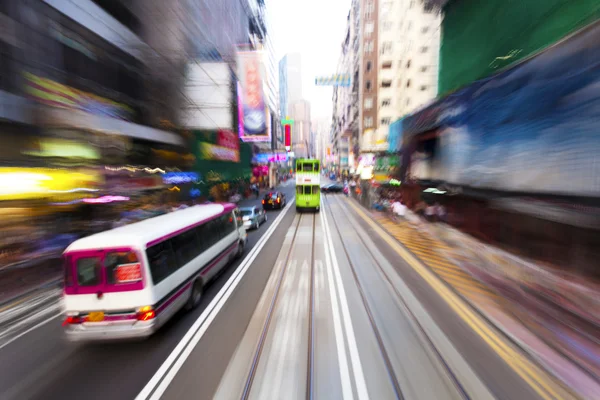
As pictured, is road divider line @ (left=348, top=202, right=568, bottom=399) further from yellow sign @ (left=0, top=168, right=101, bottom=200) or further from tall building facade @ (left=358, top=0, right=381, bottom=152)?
tall building facade @ (left=358, top=0, right=381, bottom=152)

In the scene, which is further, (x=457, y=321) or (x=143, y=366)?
(x=457, y=321)

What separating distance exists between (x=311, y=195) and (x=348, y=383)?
1620 centimetres

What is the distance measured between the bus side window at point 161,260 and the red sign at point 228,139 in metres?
21.3

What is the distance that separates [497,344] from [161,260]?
5995 millimetres

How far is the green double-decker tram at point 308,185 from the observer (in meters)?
19.8

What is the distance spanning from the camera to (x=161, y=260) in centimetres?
495

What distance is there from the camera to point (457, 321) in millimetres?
5258

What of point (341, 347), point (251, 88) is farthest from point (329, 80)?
point (341, 347)

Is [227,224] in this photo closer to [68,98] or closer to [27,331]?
[27,331]

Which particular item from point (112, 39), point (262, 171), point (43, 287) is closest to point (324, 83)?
point (262, 171)

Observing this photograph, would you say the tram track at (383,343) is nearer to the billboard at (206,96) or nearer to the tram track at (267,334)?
the tram track at (267,334)

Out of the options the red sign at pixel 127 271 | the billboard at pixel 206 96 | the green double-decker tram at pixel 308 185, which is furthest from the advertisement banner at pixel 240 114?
the red sign at pixel 127 271

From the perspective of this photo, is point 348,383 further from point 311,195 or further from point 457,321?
point 311,195

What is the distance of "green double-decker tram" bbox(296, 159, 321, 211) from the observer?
65.0 ft
